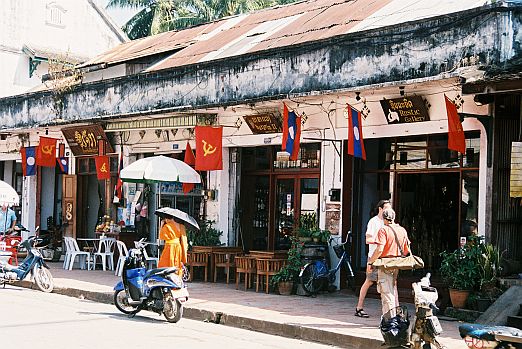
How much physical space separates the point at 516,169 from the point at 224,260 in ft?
23.2

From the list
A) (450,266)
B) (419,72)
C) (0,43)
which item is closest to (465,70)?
(419,72)

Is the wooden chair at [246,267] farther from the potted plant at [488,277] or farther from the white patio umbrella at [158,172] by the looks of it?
the potted plant at [488,277]

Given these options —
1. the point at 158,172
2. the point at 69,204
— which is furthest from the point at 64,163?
the point at 158,172

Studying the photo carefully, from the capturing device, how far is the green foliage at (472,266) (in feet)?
40.0

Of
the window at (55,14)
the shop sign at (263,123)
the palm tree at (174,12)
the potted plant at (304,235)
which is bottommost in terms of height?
Result: the potted plant at (304,235)

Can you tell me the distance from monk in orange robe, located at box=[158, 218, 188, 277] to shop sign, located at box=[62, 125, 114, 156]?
888 centimetres

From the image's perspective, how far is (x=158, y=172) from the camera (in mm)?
16766

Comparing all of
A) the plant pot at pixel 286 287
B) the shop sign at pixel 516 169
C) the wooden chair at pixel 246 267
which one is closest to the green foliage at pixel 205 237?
the wooden chair at pixel 246 267

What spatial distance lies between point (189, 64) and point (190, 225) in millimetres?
5758

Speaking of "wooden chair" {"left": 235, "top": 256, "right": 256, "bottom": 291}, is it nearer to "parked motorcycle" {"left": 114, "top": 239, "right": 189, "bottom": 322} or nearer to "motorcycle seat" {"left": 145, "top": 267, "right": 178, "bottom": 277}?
"parked motorcycle" {"left": 114, "top": 239, "right": 189, "bottom": 322}

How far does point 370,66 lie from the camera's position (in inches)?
539

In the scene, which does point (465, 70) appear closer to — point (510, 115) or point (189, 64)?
point (510, 115)

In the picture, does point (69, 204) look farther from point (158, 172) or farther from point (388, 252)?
point (388, 252)

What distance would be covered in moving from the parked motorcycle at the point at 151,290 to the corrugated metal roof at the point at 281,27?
18.8 ft
